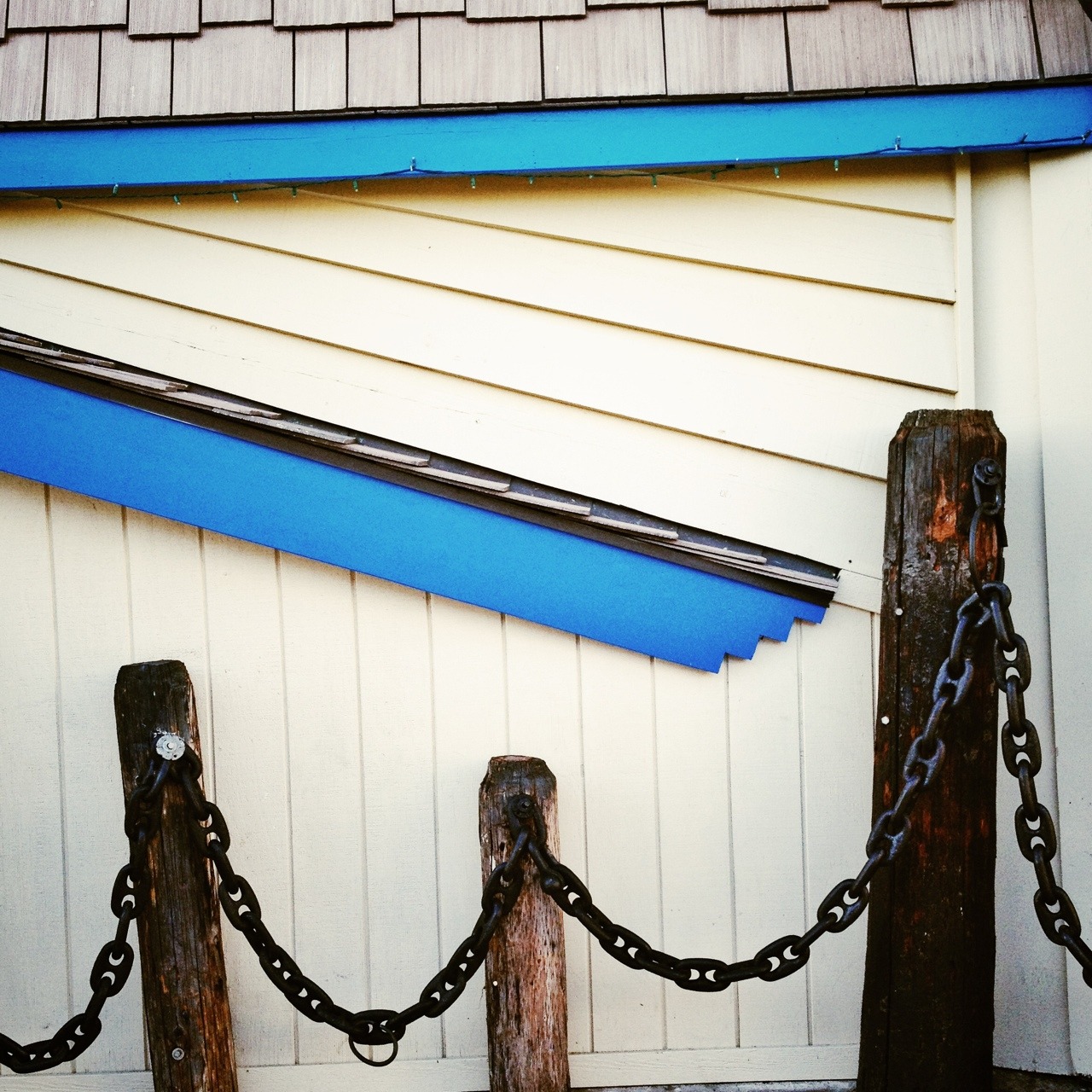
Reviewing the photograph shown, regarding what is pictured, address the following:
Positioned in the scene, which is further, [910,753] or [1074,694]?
[1074,694]

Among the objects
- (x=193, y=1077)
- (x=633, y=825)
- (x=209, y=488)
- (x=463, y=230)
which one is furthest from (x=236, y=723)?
(x=463, y=230)

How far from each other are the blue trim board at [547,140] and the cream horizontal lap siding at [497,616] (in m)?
0.12

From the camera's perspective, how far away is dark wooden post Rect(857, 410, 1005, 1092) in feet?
6.31

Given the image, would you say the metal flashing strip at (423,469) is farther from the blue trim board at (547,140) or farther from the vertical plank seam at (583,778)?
the blue trim board at (547,140)

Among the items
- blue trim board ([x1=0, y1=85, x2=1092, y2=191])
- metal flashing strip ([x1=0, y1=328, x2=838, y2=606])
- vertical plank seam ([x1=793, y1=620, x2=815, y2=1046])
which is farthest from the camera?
vertical plank seam ([x1=793, y1=620, x2=815, y2=1046])

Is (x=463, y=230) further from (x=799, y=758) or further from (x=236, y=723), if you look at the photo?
(x=799, y=758)

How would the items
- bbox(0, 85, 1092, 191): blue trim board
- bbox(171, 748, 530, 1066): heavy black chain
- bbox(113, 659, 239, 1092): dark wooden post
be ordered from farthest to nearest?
1. bbox(0, 85, 1092, 191): blue trim board
2. bbox(113, 659, 239, 1092): dark wooden post
3. bbox(171, 748, 530, 1066): heavy black chain

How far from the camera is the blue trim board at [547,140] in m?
2.27

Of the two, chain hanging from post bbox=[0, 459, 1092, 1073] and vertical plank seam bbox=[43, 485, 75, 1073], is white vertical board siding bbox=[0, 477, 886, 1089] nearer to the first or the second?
vertical plank seam bbox=[43, 485, 75, 1073]

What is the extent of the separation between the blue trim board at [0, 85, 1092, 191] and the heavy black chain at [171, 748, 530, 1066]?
1364 millimetres

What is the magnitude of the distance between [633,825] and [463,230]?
1534 mm

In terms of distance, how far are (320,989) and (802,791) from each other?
1242 millimetres

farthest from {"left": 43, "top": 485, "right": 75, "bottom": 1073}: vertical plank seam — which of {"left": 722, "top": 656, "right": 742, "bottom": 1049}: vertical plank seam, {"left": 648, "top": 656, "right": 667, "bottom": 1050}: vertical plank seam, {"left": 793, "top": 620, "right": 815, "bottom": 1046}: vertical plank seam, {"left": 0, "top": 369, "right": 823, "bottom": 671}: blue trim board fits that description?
{"left": 793, "top": 620, "right": 815, "bottom": 1046}: vertical plank seam

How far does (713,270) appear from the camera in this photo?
2.43 meters
